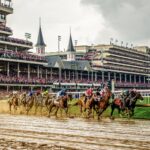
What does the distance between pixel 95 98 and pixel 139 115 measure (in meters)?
2.55

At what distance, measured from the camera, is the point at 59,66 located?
8681 centimetres

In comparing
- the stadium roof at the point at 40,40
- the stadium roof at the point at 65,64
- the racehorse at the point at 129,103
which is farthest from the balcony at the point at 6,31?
the racehorse at the point at 129,103

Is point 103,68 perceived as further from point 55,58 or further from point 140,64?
point 140,64

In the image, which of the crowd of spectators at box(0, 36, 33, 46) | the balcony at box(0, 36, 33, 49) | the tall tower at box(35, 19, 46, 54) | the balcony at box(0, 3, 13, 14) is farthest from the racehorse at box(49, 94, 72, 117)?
the tall tower at box(35, 19, 46, 54)

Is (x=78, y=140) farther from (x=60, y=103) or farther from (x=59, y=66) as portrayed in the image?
(x=59, y=66)

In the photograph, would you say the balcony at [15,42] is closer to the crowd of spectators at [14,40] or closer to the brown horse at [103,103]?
the crowd of spectators at [14,40]

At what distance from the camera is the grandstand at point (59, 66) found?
66.8 metres

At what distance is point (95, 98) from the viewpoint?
75.4 ft

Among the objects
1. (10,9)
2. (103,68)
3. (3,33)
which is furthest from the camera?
(103,68)

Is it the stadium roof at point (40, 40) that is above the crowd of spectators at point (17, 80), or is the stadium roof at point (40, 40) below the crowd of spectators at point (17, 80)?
above

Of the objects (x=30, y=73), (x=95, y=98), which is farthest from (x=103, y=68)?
(x=95, y=98)

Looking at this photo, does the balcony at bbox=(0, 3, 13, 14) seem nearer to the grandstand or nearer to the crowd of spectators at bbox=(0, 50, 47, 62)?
the grandstand

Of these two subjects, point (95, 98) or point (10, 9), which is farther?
point (10, 9)

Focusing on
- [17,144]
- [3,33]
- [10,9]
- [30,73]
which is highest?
[10,9]
